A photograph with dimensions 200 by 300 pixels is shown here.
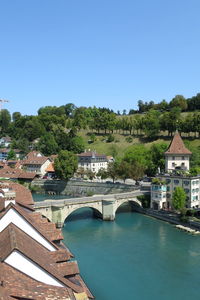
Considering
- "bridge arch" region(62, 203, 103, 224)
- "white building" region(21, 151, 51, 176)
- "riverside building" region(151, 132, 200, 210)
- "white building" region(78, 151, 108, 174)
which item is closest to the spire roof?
"riverside building" region(151, 132, 200, 210)

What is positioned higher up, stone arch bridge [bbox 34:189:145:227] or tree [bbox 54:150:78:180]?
tree [bbox 54:150:78:180]

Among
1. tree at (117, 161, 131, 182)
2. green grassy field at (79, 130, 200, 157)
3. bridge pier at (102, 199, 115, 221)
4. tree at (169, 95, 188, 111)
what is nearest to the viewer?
bridge pier at (102, 199, 115, 221)

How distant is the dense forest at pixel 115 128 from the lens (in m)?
77.4

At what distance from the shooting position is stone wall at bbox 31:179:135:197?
214ft

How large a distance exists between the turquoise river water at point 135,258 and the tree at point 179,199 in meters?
3.40

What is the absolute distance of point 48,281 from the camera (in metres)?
12.8

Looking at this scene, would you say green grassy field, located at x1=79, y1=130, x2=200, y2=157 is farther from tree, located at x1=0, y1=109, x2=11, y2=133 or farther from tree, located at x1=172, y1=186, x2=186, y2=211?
tree, located at x1=172, y1=186, x2=186, y2=211

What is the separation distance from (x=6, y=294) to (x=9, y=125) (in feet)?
429

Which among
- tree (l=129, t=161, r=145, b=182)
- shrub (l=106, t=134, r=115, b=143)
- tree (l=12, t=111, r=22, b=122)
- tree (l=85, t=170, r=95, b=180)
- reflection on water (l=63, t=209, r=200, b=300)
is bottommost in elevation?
reflection on water (l=63, t=209, r=200, b=300)

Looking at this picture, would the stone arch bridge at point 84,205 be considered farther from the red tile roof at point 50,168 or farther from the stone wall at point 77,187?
the red tile roof at point 50,168

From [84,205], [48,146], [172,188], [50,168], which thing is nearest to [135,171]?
[172,188]

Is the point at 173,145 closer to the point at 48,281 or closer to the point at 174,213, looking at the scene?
the point at 174,213

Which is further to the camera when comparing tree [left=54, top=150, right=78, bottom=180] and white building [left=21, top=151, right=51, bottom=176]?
white building [left=21, top=151, right=51, bottom=176]

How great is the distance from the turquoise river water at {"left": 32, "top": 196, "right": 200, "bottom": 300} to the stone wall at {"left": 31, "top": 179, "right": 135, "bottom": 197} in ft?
59.0
